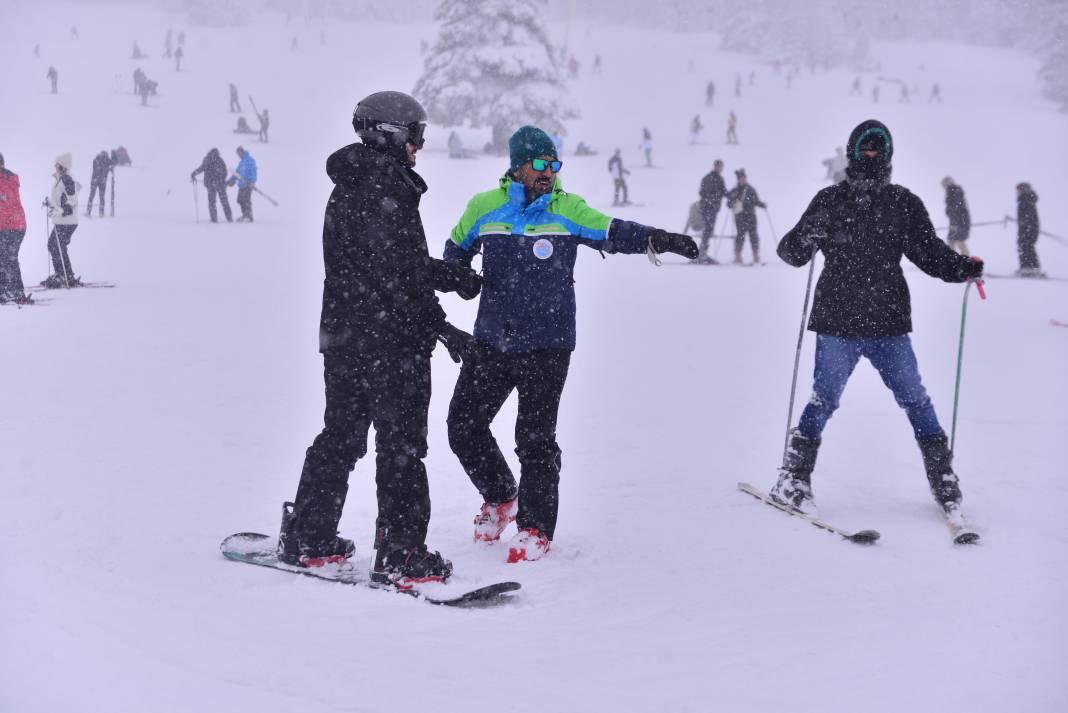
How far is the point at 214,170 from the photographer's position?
22.2 meters

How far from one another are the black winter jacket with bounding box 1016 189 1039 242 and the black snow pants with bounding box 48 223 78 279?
15749mm

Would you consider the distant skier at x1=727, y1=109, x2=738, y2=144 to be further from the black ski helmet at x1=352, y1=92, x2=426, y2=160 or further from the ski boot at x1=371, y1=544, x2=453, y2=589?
the ski boot at x1=371, y1=544, x2=453, y2=589

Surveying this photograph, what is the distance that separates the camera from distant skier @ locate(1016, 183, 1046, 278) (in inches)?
698

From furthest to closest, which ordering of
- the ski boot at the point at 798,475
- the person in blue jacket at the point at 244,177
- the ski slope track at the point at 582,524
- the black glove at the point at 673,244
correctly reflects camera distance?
the person in blue jacket at the point at 244,177 < the ski boot at the point at 798,475 < the black glove at the point at 673,244 < the ski slope track at the point at 582,524

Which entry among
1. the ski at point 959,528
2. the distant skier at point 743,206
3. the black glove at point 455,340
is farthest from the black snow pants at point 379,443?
the distant skier at point 743,206

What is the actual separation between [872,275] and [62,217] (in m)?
11.0

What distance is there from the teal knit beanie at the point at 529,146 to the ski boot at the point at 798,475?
85.0 inches

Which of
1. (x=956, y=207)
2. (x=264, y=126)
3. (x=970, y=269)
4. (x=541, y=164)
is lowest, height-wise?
(x=956, y=207)

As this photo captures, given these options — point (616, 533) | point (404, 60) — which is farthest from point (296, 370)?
point (404, 60)

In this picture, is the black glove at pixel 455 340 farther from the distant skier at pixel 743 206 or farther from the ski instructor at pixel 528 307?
the distant skier at pixel 743 206

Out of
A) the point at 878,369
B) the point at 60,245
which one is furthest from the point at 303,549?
the point at 60,245

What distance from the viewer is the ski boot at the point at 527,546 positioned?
4.26 metres

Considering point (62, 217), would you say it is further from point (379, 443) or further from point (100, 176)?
point (100, 176)

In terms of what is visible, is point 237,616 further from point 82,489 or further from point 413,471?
point 82,489
